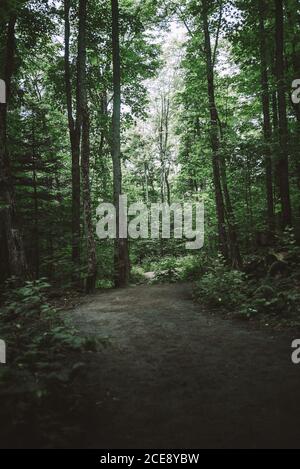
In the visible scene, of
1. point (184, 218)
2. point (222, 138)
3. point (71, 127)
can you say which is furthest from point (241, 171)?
point (184, 218)

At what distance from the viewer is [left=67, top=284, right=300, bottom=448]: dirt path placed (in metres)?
3.35

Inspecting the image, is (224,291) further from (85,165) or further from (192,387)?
(85,165)

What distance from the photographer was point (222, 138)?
642 inches

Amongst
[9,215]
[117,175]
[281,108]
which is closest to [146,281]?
[117,175]

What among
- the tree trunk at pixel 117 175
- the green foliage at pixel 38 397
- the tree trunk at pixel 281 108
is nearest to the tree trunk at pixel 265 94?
the tree trunk at pixel 281 108

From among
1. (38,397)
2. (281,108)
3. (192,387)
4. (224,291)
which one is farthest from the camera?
(281,108)

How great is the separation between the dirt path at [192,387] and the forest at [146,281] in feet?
0.07

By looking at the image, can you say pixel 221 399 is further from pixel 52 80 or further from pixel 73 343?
pixel 52 80

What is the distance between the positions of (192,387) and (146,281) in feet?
44.6

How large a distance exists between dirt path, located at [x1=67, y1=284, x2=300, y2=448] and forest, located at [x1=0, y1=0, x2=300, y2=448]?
0.07 ft

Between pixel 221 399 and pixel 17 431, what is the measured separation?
223 cm

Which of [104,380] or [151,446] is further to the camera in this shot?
[104,380]

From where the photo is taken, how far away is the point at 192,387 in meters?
4.46

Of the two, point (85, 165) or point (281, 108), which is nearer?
point (281, 108)
